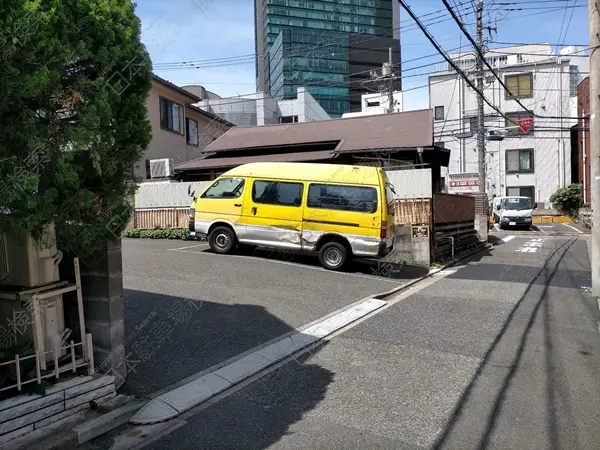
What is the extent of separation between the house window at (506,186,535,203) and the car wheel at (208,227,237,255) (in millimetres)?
32782

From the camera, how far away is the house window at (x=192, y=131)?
25.2 meters

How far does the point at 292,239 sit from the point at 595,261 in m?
6.47

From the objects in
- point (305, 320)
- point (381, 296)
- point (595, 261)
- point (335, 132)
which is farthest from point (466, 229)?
point (305, 320)

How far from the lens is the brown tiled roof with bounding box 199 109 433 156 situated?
17281 millimetres

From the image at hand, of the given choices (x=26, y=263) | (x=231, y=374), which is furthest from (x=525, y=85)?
(x=26, y=263)

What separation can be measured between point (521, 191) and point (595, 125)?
104ft

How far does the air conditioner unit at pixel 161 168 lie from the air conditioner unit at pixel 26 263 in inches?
621

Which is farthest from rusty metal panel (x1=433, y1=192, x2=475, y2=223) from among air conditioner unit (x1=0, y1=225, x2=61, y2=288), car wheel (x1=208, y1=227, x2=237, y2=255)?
air conditioner unit (x1=0, y1=225, x2=61, y2=288)

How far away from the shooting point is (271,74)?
32031mm

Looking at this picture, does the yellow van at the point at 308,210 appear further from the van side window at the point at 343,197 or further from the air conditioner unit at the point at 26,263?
the air conditioner unit at the point at 26,263

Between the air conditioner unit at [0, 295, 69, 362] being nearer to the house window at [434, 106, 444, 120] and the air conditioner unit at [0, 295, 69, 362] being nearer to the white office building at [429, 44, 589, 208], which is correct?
the white office building at [429, 44, 589, 208]

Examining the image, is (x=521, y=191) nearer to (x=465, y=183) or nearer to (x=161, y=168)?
(x=465, y=183)

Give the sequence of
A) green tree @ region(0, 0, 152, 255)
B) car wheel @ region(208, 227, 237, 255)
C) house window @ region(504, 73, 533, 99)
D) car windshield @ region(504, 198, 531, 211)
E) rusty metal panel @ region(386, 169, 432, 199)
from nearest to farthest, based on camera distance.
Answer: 1. green tree @ region(0, 0, 152, 255)
2. car wheel @ region(208, 227, 237, 255)
3. rusty metal panel @ region(386, 169, 432, 199)
4. car windshield @ region(504, 198, 531, 211)
5. house window @ region(504, 73, 533, 99)

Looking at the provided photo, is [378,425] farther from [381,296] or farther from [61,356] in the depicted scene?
[381,296]
